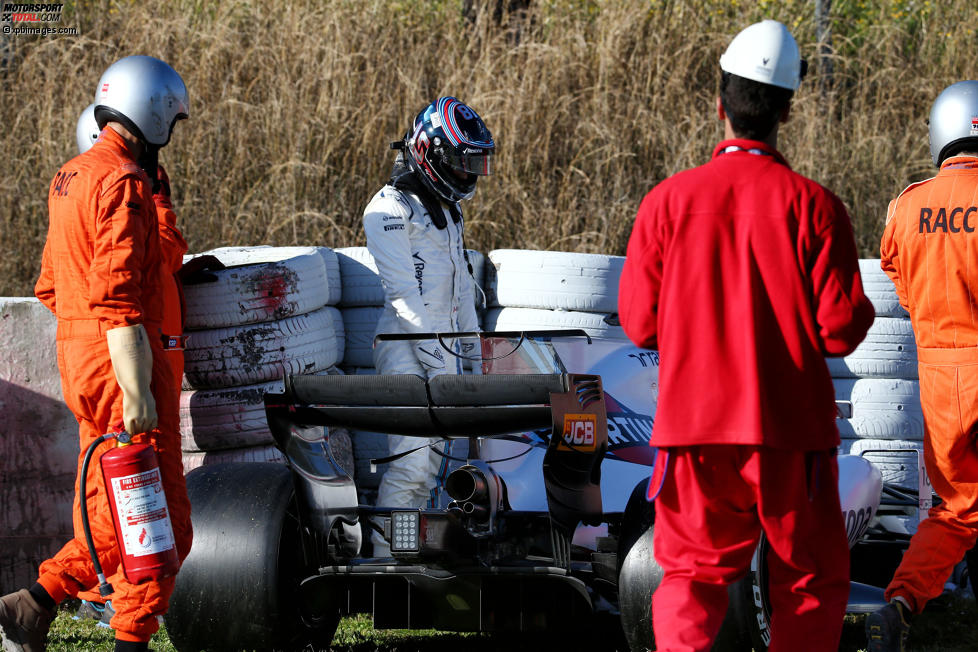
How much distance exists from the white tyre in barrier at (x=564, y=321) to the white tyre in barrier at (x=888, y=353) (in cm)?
→ 122

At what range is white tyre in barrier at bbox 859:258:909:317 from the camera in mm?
6539

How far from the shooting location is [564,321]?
653cm

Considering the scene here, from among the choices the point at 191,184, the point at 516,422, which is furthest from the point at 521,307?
the point at 191,184

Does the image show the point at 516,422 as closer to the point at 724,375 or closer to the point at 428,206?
the point at 724,375

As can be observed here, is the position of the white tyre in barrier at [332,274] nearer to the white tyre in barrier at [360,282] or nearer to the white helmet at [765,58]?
the white tyre in barrier at [360,282]

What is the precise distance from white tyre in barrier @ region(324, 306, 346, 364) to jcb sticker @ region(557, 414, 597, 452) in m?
2.56

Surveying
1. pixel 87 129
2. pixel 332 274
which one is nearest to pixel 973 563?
pixel 332 274

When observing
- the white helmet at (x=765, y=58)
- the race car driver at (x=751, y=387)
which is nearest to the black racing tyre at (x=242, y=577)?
the race car driver at (x=751, y=387)

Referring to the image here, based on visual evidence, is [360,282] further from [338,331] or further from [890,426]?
[890,426]

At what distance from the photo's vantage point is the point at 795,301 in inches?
128

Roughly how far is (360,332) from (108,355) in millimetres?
2435

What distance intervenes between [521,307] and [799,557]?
3.60m

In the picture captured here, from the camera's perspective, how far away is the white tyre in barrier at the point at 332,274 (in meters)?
6.64

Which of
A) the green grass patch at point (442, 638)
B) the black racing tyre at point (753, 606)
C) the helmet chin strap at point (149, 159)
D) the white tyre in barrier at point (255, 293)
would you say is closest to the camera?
the black racing tyre at point (753, 606)
